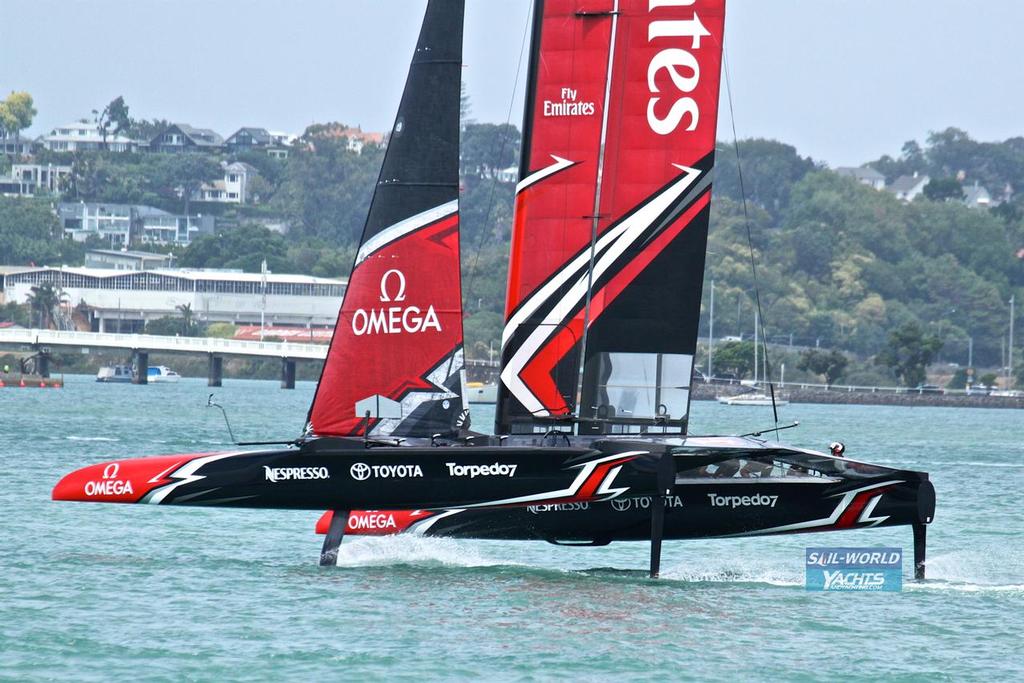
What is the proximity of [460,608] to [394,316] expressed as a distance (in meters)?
3.45

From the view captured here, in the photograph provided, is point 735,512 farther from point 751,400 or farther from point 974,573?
point 751,400

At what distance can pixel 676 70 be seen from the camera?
1919 centimetres

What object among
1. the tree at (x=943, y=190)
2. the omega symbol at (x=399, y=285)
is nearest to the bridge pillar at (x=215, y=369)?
the omega symbol at (x=399, y=285)

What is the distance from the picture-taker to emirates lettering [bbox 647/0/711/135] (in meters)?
19.2

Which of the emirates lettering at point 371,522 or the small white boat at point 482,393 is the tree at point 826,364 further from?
the emirates lettering at point 371,522

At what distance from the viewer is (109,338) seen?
106438 mm

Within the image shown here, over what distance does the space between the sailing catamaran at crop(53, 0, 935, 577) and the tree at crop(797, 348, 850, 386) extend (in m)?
101

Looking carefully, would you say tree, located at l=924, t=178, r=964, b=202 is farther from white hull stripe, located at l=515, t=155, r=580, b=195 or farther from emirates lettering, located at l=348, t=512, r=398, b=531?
emirates lettering, located at l=348, t=512, r=398, b=531

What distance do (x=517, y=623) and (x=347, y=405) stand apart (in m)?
3.69

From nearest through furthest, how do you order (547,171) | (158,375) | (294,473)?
(294,473)
(547,171)
(158,375)

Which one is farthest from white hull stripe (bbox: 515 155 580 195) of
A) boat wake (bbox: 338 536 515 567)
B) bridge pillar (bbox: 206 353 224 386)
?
bridge pillar (bbox: 206 353 224 386)

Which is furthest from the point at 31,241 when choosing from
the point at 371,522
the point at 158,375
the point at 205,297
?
the point at 371,522

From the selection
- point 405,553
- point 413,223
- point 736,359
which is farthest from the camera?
point 736,359

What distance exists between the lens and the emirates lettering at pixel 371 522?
64.3 feet
